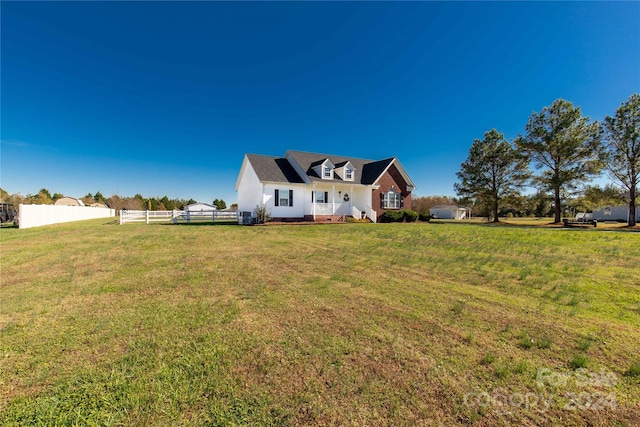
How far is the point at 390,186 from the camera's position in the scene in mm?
25844

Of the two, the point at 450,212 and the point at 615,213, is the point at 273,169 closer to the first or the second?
the point at 450,212

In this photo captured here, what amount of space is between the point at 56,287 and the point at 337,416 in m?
6.03

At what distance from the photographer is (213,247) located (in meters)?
9.28

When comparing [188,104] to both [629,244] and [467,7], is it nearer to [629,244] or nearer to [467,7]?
[467,7]

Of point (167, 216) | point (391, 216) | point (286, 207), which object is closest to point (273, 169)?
point (286, 207)

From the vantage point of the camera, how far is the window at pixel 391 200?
83.7 feet

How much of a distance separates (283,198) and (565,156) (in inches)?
1140

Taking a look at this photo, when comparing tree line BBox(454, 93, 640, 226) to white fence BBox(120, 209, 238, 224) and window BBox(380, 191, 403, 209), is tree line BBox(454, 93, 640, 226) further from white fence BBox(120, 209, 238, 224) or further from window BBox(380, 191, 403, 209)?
white fence BBox(120, 209, 238, 224)

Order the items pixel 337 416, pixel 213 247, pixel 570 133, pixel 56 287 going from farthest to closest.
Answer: pixel 570 133 < pixel 213 247 < pixel 56 287 < pixel 337 416

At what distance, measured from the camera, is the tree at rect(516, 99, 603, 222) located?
24641mm

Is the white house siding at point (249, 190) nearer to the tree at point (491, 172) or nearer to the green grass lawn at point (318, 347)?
the green grass lawn at point (318, 347)

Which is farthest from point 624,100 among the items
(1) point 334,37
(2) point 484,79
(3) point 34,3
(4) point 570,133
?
(3) point 34,3

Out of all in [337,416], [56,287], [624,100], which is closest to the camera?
[337,416]

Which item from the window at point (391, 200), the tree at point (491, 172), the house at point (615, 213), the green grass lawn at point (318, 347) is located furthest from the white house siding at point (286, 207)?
the house at point (615, 213)
